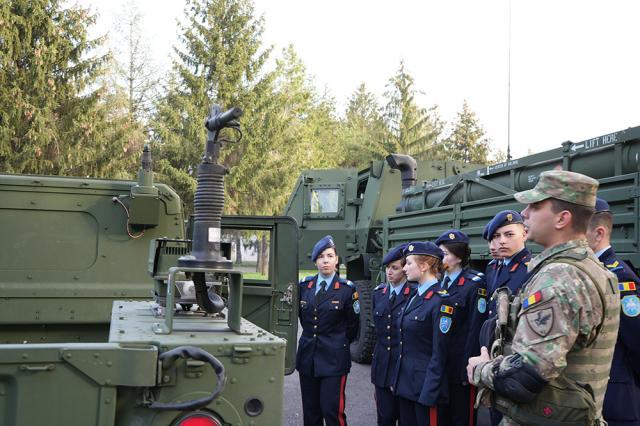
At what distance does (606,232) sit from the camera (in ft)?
12.4

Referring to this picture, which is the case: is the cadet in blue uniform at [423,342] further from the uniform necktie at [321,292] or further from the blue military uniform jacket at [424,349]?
the uniform necktie at [321,292]

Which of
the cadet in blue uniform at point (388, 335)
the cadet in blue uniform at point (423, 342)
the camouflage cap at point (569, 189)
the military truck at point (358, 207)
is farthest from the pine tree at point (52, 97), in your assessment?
the camouflage cap at point (569, 189)

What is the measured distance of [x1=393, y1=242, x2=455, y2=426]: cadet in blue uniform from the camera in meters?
4.37

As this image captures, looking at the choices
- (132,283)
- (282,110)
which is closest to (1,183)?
(132,283)

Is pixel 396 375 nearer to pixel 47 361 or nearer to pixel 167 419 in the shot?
pixel 167 419

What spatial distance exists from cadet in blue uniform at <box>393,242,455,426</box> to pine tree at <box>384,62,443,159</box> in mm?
26121

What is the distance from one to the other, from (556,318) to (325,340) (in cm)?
274

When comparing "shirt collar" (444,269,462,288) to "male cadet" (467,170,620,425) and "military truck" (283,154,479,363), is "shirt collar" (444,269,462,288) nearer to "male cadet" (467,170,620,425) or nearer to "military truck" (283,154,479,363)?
"male cadet" (467,170,620,425)

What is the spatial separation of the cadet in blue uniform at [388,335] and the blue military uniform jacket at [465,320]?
36 centimetres

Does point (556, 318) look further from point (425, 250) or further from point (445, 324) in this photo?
point (425, 250)

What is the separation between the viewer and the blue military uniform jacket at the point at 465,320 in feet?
15.2

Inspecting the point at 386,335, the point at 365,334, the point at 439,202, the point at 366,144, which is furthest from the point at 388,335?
the point at 366,144

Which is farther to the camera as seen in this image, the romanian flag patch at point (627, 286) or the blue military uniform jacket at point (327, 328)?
the blue military uniform jacket at point (327, 328)

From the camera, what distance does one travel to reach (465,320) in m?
4.74
